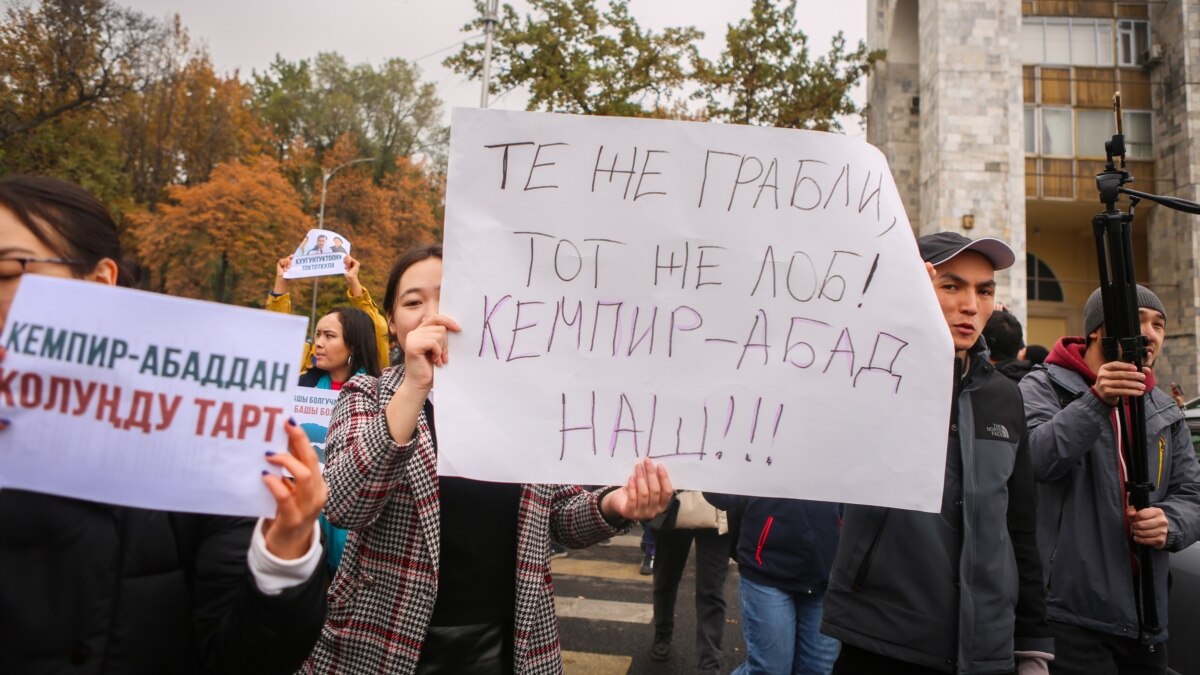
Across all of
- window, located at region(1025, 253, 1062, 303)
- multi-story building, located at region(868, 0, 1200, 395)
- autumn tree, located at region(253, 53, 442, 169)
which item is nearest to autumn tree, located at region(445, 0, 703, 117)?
multi-story building, located at region(868, 0, 1200, 395)

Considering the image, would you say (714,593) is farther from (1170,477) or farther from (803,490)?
(803,490)

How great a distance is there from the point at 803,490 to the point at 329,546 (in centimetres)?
223

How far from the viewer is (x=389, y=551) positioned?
6.00ft

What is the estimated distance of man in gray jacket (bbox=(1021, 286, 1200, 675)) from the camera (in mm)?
2576

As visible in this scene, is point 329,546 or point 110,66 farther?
point 110,66

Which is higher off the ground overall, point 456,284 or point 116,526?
point 456,284

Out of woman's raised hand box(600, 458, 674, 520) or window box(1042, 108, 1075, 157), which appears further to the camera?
window box(1042, 108, 1075, 157)

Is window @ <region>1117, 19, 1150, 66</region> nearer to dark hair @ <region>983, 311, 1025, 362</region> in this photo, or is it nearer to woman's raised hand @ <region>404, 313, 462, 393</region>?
dark hair @ <region>983, 311, 1025, 362</region>

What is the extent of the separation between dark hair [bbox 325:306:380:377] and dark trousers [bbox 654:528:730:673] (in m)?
2.11

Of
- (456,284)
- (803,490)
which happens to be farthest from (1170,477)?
(456,284)

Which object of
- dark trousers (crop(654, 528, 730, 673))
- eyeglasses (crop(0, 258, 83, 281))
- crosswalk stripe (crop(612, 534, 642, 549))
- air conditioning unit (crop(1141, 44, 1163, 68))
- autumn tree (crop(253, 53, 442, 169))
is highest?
autumn tree (crop(253, 53, 442, 169))

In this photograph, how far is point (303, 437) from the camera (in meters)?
1.27

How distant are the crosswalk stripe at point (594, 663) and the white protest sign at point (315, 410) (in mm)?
2096

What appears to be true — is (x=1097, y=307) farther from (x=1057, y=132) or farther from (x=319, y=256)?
(x=1057, y=132)
